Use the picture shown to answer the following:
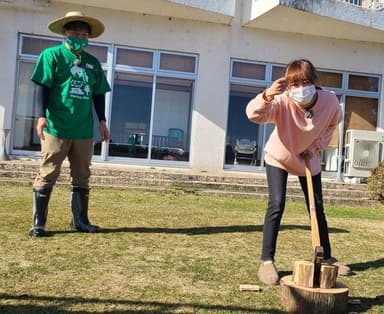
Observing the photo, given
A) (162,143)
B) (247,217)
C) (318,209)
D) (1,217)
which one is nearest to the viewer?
(318,209)

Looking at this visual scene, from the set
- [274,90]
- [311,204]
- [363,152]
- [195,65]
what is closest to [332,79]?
[363,152]

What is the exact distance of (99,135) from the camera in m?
5.44

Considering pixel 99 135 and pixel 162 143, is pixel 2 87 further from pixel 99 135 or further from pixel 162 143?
pixel 99 135

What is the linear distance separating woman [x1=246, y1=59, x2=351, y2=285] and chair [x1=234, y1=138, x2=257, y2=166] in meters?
8.30

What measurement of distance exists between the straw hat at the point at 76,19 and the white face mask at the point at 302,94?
2116 millimetres

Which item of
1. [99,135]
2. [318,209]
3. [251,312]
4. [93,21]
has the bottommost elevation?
[251,312]

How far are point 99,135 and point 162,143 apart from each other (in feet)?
22.3

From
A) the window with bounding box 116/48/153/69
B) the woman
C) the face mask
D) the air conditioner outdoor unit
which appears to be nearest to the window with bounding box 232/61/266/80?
the window with bounding box 116/48/153/69

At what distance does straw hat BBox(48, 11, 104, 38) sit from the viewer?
4707mm

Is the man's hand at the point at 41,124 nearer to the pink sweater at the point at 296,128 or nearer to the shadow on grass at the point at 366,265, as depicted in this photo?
the pink sweater at the point at 296,128

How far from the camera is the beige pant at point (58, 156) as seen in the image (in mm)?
4668

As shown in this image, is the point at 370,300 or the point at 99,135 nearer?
the point at 370,300

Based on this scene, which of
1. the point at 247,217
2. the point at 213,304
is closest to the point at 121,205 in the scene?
the point at 247,217

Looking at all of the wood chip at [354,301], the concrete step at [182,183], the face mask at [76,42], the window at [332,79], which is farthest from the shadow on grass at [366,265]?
the window at [332,79]
